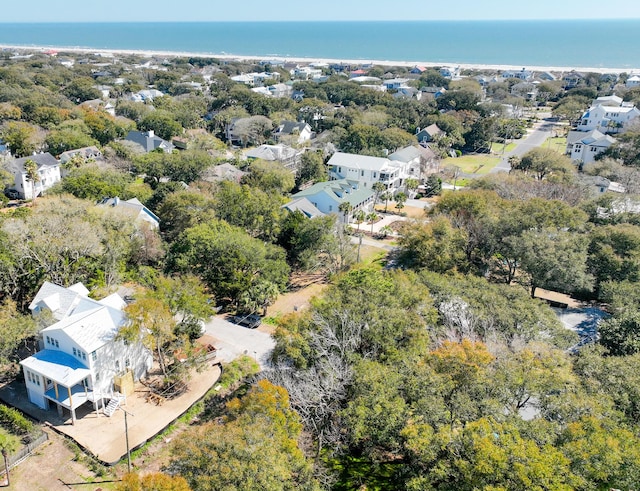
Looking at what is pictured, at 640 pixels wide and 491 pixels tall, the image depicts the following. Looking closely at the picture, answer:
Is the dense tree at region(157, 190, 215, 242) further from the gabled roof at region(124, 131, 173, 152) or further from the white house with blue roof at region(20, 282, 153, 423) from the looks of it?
the gabled roof at region(124, 131, 173, 152)

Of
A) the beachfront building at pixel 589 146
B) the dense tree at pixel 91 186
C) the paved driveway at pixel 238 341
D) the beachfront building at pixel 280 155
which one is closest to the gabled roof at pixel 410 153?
the beachfront building at pixel 280 155

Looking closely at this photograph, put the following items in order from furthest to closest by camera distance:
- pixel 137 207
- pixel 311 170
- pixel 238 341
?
pixel 311 170
pixel 137 207
pixel 238 341

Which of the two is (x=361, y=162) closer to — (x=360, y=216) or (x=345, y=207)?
(x=360, y=216)

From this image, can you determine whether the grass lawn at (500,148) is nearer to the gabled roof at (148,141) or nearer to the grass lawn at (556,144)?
the grass lawn at (556,144)

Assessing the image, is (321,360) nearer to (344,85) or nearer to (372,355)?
(372,355)

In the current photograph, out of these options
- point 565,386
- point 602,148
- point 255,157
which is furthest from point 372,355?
point 602,148

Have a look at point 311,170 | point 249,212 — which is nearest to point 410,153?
point 311,170
